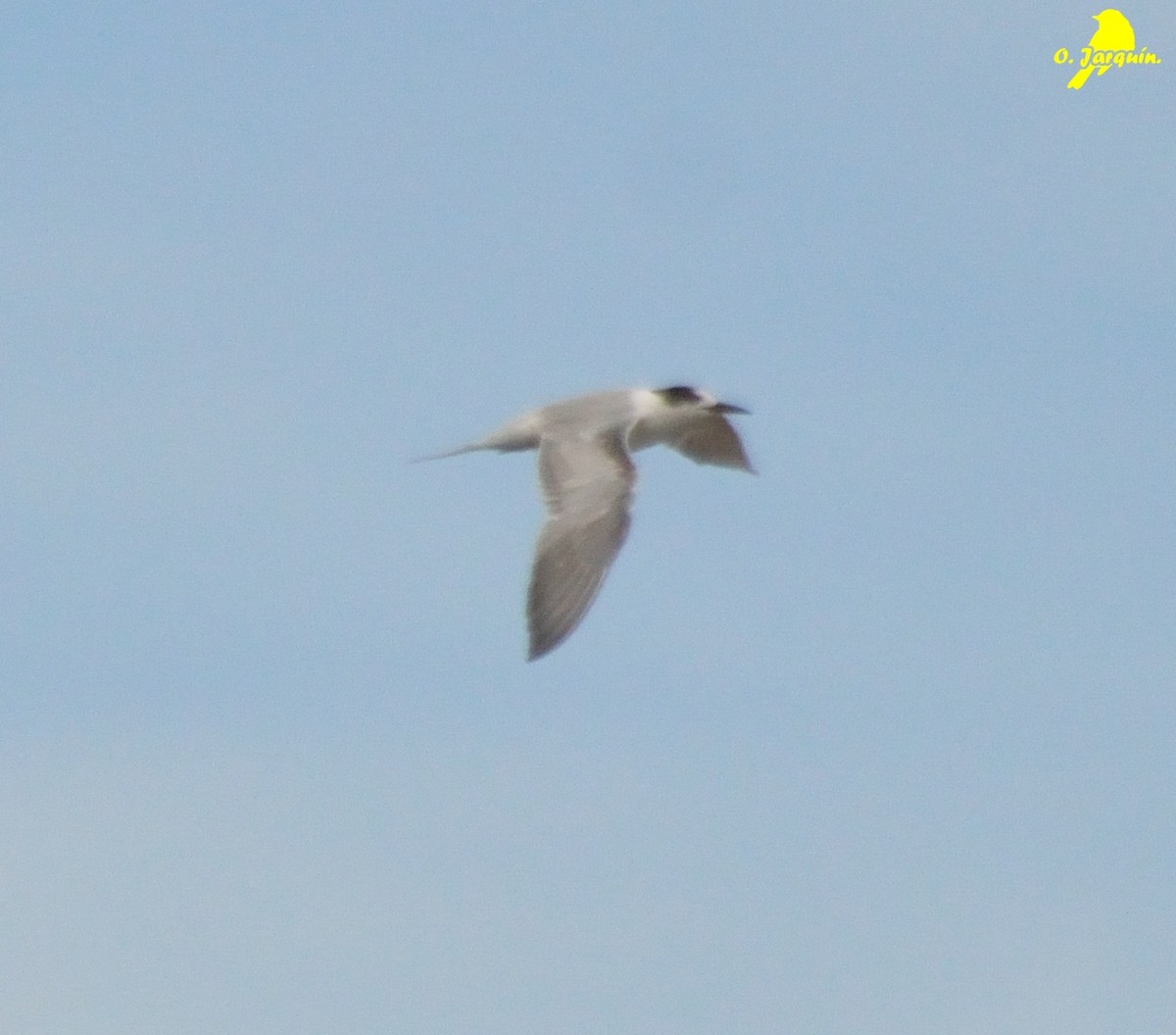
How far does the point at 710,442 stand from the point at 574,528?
18.0 feet

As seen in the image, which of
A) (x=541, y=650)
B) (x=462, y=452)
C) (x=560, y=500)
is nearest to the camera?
(x=541, y=650)

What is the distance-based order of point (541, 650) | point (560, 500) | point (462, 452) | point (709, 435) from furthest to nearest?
point (709, 435) → point (462, 452) → point (560, 500) → point (541, 650)

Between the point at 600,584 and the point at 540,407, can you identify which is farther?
the point at 540,407

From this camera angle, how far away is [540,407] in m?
21.0

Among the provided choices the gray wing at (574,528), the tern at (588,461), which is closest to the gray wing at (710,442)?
the tern at (588,461)

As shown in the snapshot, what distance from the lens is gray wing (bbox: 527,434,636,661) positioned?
685 inches

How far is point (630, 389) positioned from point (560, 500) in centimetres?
358

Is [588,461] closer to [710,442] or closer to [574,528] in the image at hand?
[574,528]

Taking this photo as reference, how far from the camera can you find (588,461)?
64.1 ft

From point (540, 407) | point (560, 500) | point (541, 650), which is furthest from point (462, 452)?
point (541, 650)

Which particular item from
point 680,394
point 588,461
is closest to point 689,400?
point 680,394

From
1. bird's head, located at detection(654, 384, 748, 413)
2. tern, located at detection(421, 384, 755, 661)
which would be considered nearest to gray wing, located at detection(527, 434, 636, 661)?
tern, located at detection(421, 384, 755, 661)

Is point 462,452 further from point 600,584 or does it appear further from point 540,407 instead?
point 600,584

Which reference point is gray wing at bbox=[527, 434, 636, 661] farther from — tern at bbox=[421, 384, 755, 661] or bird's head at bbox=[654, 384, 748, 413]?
bird's head at bbox=[654, 384, 748, 413]
